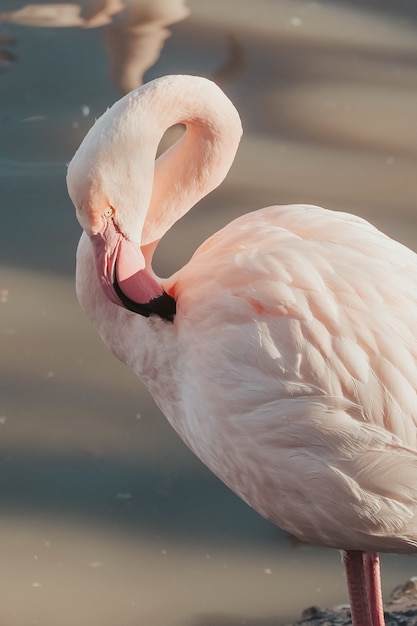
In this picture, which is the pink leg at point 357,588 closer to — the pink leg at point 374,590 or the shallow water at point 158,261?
the pink leg at point 374,590

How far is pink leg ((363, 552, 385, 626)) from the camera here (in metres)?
2.66

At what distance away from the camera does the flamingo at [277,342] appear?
89.6 inches

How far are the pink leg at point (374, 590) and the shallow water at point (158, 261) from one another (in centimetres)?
29

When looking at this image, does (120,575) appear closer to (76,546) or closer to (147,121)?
(76,546)

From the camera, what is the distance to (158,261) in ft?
13.2

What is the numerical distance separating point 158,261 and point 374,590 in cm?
169

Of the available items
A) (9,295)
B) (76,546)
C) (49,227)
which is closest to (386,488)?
(76,546)

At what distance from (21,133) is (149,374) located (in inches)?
94.9

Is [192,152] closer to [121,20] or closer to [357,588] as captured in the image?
[357,588]

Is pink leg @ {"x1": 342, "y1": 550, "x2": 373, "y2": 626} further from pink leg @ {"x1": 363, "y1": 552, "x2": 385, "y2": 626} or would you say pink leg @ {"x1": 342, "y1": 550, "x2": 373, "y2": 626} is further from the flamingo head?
the flamingo head

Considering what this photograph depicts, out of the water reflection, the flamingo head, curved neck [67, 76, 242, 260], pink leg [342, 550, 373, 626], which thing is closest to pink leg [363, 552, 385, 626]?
pink leg [342, 550, 373, 626]

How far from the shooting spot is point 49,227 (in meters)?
4.23

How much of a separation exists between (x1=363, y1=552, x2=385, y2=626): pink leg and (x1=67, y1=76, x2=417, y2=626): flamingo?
24 cm

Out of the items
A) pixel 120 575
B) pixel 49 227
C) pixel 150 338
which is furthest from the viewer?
pixel 49 227
